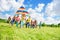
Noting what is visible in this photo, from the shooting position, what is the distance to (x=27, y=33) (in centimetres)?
366

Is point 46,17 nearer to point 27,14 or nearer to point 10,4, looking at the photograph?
point 27,14

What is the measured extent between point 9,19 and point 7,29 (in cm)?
22

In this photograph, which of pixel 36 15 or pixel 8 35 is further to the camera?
pixel 36 15

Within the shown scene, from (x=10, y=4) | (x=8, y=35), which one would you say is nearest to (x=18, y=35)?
(x=8, y=35)

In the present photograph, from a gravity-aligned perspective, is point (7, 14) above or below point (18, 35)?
above

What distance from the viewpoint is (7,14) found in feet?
12.6

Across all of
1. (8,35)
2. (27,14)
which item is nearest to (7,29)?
(8,35)

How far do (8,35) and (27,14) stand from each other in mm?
469

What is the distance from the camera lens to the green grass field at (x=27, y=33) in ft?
11.7

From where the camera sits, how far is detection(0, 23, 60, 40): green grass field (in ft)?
11.7

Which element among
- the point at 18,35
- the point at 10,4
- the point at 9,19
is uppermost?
the point at 10,4

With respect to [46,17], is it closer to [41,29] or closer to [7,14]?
[41,29]

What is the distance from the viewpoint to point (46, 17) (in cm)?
379

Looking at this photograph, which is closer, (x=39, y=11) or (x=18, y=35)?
(x=18, y=35)
